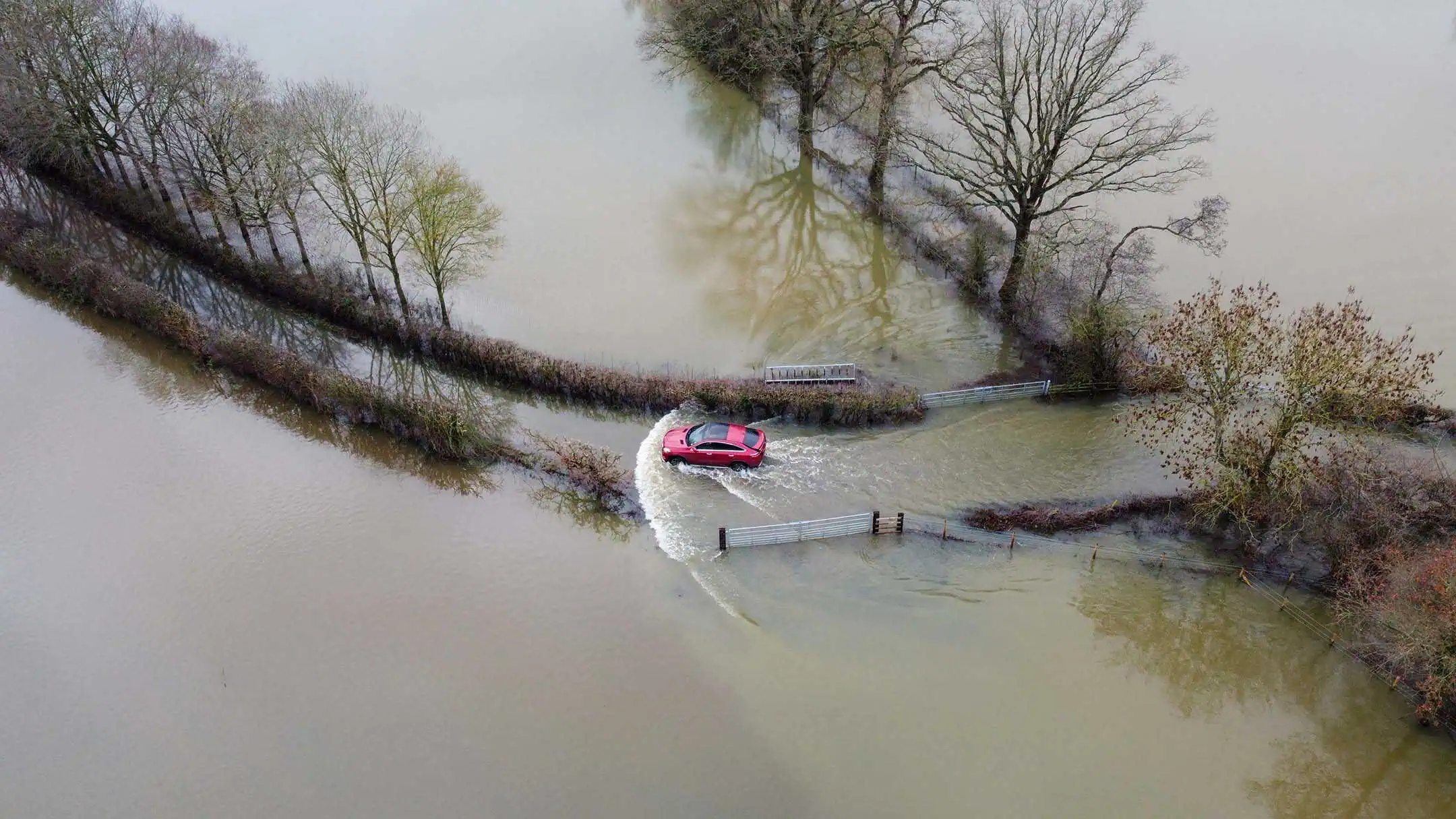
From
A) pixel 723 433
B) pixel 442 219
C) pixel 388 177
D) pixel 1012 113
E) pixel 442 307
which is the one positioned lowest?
pixel 723 433

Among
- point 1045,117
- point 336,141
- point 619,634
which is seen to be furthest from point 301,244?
point 1045,117

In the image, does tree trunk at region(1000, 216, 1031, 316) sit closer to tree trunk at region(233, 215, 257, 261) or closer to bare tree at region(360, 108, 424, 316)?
bare tree at region(360, 108, 424, 316)

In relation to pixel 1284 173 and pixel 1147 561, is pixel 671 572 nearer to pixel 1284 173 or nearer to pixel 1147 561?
pixel 1147 561

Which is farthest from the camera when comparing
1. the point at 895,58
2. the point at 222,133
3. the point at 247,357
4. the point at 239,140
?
the point at 895,58

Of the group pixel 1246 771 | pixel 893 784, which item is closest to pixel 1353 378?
pixel 1246 771

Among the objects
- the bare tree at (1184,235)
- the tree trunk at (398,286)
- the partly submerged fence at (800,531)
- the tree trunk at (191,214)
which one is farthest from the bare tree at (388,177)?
the bare tree at (1184,235)

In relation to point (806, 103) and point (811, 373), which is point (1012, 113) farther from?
point (806, 103)
